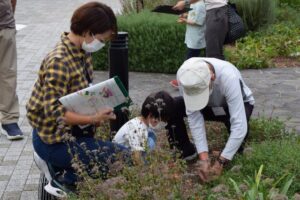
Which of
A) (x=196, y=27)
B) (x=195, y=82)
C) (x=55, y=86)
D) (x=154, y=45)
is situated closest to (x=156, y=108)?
(x=195, y=82)

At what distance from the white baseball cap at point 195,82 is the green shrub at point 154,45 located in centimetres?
420

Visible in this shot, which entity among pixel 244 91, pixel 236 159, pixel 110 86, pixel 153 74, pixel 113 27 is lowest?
pixel 153 74

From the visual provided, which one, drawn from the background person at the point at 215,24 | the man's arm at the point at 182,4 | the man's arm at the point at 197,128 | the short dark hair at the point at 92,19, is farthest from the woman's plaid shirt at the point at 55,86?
the background person at the point at 215,24

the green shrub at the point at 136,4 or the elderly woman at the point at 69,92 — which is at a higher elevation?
the elderly woman at the point at 69,92

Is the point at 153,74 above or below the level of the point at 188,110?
below

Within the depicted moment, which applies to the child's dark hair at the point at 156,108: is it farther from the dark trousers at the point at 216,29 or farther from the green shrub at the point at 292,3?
the green shrub at the point at 292,3

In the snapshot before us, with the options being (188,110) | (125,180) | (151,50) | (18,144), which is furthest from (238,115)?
(151,50)

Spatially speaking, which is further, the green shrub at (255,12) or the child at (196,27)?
the green shrub at (255,12)

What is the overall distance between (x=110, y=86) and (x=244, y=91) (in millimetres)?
1260

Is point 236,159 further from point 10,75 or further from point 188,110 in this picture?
point 10,75

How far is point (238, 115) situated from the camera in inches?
167

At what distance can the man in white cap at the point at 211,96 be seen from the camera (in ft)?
13.6

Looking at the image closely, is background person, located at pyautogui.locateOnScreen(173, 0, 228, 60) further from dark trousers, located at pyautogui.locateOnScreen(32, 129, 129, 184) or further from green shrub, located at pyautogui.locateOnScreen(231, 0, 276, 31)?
green shrub, located at pyautogui.locateOnScreen(231, 0, 276, 31)

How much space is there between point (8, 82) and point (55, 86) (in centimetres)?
230
